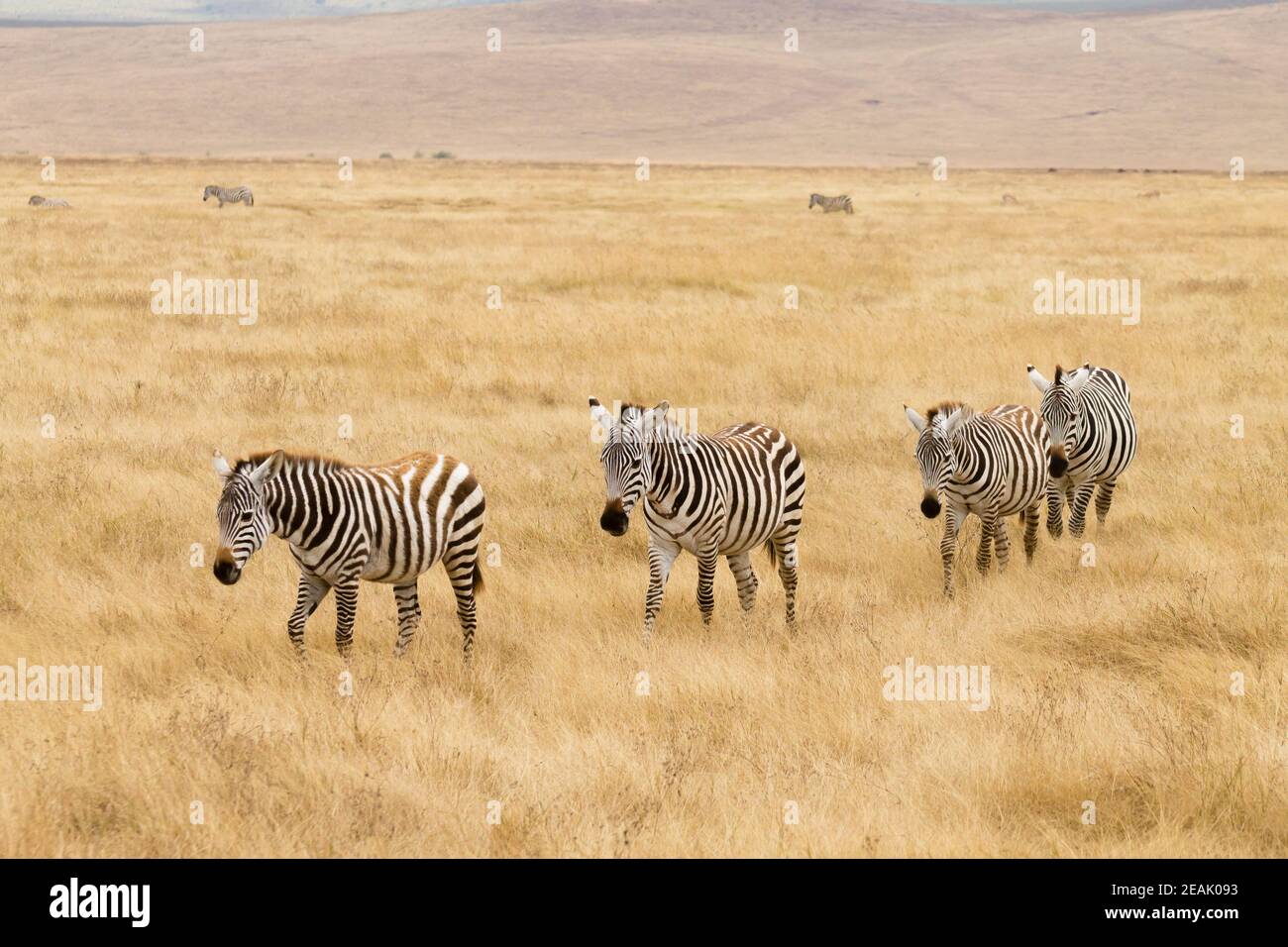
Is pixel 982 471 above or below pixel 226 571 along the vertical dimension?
above

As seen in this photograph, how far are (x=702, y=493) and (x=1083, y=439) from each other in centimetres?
405

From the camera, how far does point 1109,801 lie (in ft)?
19.4

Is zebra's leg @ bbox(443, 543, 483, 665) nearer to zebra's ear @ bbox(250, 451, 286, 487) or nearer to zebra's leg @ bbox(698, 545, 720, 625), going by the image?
zebra's ear @ bbox(250, 451, 286, 487)

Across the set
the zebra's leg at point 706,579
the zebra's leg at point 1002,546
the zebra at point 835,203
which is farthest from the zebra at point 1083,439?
the zebra at point 835,203

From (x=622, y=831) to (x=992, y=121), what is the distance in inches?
6011

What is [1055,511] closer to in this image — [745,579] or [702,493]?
[745,579]

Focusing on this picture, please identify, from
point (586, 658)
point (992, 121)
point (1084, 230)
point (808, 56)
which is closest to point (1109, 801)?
point (586, 658)

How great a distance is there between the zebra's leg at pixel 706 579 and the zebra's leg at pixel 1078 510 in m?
3.91

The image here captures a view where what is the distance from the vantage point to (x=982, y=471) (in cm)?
903

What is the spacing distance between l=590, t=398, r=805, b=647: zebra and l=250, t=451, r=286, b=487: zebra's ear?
5.64 ft

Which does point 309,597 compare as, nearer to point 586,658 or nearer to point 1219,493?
point 586,658

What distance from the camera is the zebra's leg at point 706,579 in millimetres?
8047

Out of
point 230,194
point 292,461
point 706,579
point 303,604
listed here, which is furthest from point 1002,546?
point 230,194

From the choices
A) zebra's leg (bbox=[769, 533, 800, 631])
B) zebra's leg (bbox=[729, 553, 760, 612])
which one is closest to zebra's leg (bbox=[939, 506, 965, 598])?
zebra's leg (bbox=[769, 533, 800, 631])
